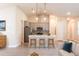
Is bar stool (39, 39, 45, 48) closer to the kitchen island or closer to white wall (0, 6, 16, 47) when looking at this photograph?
the kitchen island

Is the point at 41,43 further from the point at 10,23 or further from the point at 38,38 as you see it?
the point at 10,23

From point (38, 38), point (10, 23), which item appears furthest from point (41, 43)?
point (10, 23)

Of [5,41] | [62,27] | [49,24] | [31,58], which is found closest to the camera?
[31,58]

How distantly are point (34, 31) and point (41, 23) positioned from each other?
44.4 inches

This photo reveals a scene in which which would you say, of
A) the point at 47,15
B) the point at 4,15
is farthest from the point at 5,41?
the point at 47,15

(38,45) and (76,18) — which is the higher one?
(76,18)

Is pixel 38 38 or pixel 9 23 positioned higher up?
pixel 9 23

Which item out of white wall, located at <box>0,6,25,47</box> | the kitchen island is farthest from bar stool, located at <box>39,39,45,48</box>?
white wall, located at <box>0,6,25,47</box>

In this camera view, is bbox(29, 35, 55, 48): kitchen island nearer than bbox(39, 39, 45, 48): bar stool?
Yes

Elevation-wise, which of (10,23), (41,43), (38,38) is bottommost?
(41,43)

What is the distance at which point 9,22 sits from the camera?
29.3ft

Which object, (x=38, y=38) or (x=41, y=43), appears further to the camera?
(x=41, y=43)

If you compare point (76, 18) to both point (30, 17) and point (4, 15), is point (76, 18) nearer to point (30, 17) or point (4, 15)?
point (30, 17)

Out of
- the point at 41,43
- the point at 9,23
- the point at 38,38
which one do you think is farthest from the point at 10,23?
the point at 41,43
